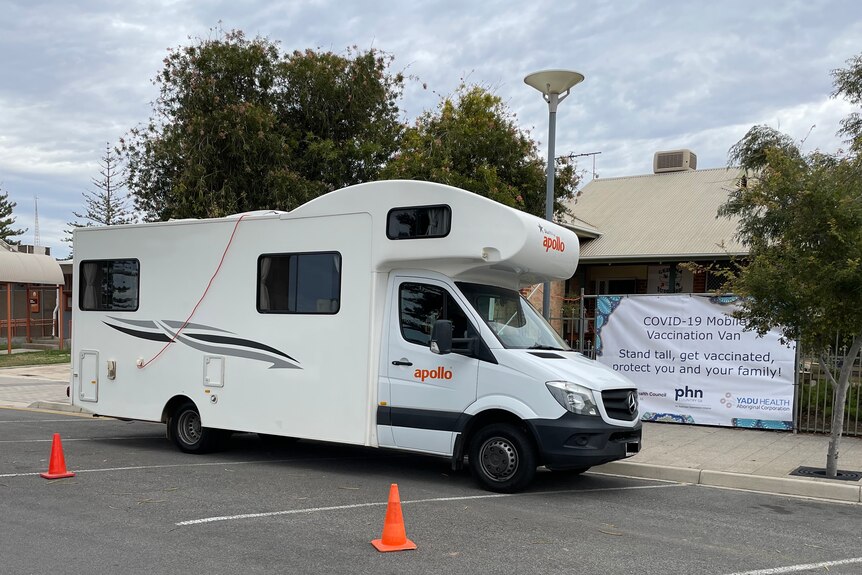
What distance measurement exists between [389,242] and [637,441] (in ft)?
11.1

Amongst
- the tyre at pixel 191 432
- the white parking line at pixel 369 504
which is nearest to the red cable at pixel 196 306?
the tyre at pixel 191 432

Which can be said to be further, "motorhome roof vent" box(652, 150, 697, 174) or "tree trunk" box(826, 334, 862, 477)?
"motorhome roof vent" box(652, 150, 697, 174)

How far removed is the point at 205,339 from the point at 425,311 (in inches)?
121

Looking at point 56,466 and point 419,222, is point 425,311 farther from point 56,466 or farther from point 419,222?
point 56,466

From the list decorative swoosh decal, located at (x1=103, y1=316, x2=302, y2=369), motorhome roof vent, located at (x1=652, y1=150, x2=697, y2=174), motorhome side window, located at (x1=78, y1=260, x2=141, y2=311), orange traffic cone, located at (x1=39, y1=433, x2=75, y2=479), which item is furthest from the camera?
motorhome roof vent, located at (x1=652, y1=150, x2=697, y2=174)

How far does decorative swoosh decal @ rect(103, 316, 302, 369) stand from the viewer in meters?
9.58

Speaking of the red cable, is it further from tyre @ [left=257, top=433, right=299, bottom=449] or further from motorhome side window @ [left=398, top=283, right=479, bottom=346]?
motorhome side window @ [left=398, top=283, right=479, bottom=346]

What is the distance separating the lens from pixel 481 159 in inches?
638

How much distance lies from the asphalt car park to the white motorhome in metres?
0.60

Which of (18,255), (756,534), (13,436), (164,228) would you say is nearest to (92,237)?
(164,228)

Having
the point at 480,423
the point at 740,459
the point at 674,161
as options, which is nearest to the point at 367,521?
the point at 480,423

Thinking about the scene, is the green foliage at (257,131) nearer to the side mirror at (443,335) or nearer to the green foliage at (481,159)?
the green foliage at (481,159)

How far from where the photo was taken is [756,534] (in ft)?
22.4

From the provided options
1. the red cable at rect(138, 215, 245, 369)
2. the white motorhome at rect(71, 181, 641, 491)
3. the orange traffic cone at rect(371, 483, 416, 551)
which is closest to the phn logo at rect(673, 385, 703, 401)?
the white motorhome at rect(71, 181, 641, 491)
